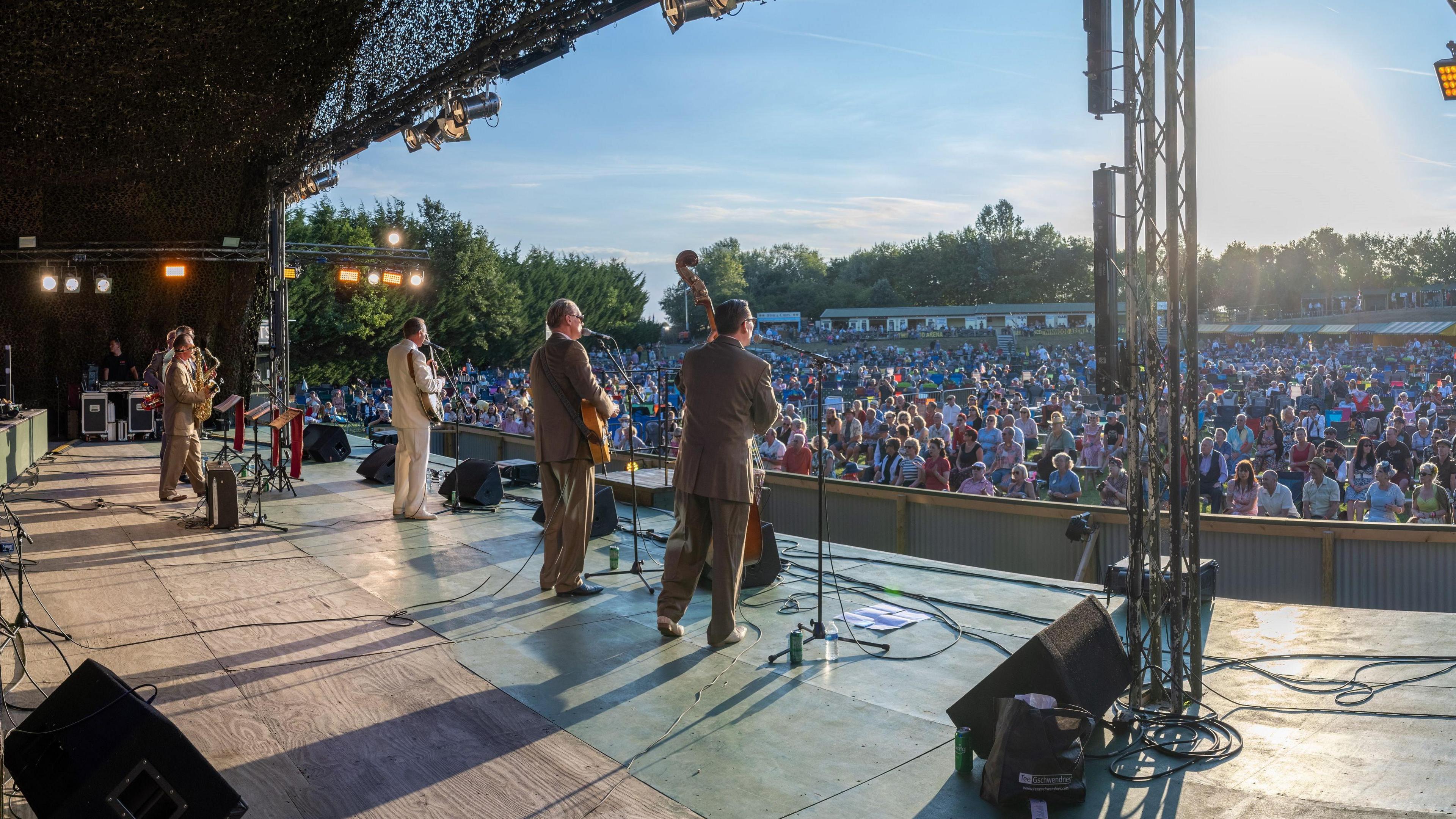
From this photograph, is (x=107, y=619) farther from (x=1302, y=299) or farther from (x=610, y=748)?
(x=1302, y=299)

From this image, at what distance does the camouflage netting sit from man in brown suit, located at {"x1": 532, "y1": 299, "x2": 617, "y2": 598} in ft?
13.2

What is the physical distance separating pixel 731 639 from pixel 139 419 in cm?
1573

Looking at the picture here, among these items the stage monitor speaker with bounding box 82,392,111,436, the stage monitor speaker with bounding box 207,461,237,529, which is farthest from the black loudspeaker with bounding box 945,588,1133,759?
the stage monitor speaker with bounding box 82,392,111,436

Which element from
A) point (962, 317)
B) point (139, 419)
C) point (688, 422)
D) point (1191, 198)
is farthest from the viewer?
point (962, 317)

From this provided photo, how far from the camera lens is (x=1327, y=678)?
162 inches

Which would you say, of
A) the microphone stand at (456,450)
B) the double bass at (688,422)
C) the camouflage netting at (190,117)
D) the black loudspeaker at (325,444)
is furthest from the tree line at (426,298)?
the double bass at (688,422)

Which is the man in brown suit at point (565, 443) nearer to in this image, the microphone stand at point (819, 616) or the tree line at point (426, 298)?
the microphone stand at point (819, 616)

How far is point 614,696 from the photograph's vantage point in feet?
13.2

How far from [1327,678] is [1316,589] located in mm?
3048

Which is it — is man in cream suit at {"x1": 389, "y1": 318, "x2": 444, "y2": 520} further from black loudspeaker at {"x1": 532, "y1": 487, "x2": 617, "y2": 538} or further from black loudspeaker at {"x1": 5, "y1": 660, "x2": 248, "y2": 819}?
black loudspeaker at {"x1": 5, "y1": 660, "x2": 248, "y2": 819}

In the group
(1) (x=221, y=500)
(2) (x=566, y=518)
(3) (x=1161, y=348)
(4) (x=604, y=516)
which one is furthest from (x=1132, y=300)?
(1) (x=221, y=500)

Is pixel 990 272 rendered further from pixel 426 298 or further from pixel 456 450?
pixel 456 450

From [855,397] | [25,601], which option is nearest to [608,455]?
[25,601]

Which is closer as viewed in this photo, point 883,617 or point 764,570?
point 883,617
